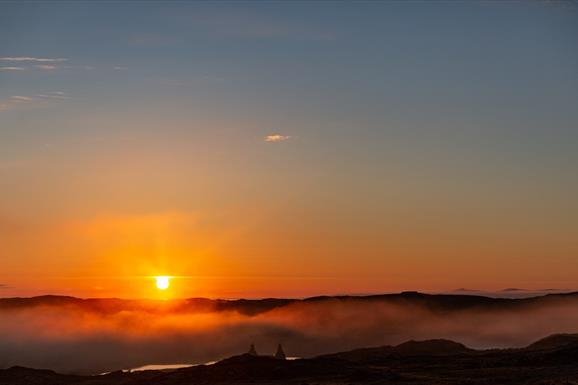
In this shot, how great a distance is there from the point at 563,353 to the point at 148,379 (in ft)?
141

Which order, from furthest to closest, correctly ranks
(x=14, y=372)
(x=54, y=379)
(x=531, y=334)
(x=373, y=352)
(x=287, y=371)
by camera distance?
(x=531, y=334) < (x=373, y=352) < (x=14, y=372) < (x=54, y=379) < (x=287, y=371)

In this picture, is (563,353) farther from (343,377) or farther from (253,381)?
(253,381)

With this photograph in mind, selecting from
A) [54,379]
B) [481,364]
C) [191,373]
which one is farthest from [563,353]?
[54,379]

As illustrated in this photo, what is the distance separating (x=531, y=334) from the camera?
644 ft

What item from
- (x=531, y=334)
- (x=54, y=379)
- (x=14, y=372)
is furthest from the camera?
(x=531, y=334)

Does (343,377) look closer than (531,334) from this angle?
Yes

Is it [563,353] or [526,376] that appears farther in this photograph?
[563,353]

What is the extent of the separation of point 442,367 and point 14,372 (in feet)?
200

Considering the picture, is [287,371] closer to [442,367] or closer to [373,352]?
[442,367]

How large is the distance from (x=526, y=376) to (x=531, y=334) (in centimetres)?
13288

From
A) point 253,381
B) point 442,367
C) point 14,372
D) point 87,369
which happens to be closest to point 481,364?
point 442,367

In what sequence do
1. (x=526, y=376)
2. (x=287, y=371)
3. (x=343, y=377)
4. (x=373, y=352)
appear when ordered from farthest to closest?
(x=373, y=352) → (x=287, y=371) → (x=343, y=377) → (x=526, y=376)

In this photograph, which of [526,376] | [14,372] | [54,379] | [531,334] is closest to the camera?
[526,376]

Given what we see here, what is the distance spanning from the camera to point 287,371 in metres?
82.9
